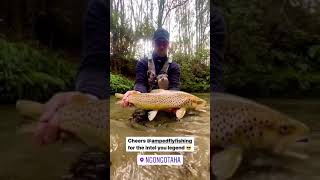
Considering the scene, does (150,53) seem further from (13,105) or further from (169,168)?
(13,105)

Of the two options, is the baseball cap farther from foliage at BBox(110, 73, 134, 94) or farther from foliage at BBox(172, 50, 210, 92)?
foliage at BBox(110, 73, 134, 94)

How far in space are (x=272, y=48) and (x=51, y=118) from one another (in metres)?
1.11

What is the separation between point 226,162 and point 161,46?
2.04 ft

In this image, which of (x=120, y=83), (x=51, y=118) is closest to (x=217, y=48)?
(x=120, y=83)

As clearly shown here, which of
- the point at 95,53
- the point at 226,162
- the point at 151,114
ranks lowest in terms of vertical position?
the point at 226,162

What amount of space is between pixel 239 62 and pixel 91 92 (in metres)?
0.71

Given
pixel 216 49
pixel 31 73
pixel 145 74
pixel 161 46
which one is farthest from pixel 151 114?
pixel 31 73

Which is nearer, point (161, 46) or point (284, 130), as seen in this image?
point (161, 46)

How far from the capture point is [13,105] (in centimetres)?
244

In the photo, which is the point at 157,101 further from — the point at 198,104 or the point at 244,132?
the point at 244,132

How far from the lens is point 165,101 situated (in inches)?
91.3

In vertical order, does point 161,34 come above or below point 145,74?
above

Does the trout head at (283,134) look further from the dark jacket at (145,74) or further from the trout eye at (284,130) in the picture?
the dark jacket at (145,74)

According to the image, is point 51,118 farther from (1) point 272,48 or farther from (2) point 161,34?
(1) point 272,48
